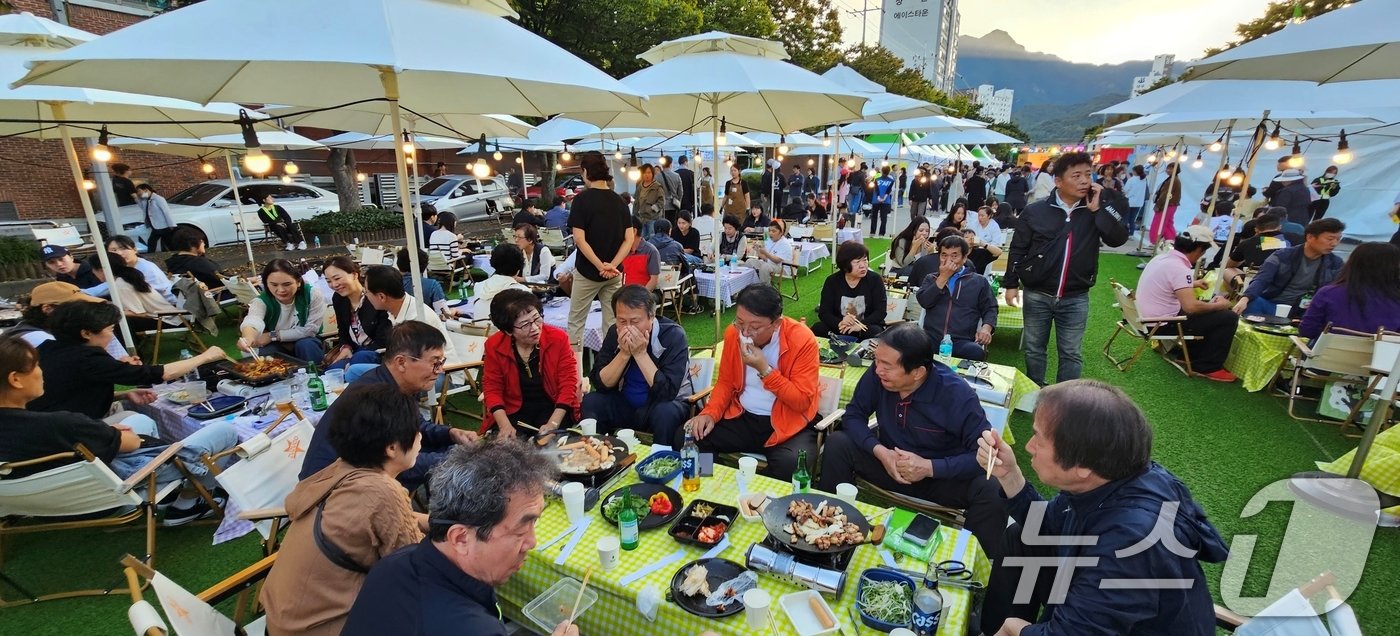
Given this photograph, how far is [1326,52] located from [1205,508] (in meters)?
3.18

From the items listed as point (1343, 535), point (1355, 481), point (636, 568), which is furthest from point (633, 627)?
point (1355, 481)

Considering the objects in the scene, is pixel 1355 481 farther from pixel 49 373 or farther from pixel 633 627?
pixel 49 373

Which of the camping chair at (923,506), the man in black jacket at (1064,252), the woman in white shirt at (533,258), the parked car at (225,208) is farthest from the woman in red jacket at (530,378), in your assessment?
the parked car at (225,208)

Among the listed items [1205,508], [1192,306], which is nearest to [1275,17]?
[1192,306]

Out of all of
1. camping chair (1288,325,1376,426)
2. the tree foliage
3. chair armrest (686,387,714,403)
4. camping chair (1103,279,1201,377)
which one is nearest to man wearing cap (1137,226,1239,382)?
camping chair (1103,279,1201,377)

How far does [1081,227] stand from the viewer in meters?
4.82

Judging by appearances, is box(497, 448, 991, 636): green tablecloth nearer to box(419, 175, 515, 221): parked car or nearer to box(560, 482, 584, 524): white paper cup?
box(560, 482, 584, 524): white paper cup

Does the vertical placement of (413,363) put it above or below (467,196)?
below

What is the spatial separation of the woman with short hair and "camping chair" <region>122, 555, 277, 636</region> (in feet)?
0.88

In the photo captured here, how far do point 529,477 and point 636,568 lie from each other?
72 cm

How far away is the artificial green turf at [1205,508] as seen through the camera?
3195mm

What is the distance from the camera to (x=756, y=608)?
6.31 feet

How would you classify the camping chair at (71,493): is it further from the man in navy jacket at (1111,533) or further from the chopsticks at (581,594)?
the man in navy jacket at (1111,533)

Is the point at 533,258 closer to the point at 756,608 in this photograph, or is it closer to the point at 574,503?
the point at 574,503
